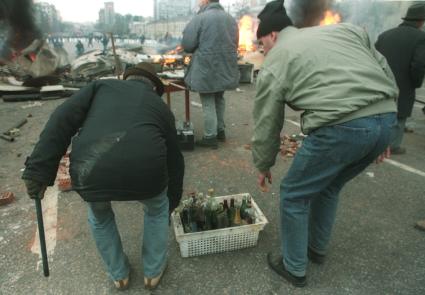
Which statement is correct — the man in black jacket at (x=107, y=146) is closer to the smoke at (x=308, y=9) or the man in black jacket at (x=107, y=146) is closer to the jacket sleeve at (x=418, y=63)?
the jacket sleeve at (x=418, y=63)

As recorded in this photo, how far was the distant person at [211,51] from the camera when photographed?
16.0 feet

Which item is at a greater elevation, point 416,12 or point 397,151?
point 416,12

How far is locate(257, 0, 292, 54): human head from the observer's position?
2.29 metres

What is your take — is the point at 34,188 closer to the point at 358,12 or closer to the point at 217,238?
the point at 217,238

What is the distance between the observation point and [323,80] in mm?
1994

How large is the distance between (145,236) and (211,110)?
3.04m

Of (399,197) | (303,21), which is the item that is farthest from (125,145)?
(303,21)

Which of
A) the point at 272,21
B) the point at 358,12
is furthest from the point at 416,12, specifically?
the point at 358,12

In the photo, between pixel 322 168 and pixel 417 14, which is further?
pixel 417 14

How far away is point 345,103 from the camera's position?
197 cm

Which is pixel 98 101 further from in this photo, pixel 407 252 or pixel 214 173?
pixel 407 252

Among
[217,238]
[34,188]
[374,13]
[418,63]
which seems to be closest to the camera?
[34,188]

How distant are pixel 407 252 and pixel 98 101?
9.89 ft

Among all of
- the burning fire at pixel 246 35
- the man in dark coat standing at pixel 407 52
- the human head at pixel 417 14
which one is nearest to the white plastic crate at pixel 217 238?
the man in dark coat standing at pixel 407 52
